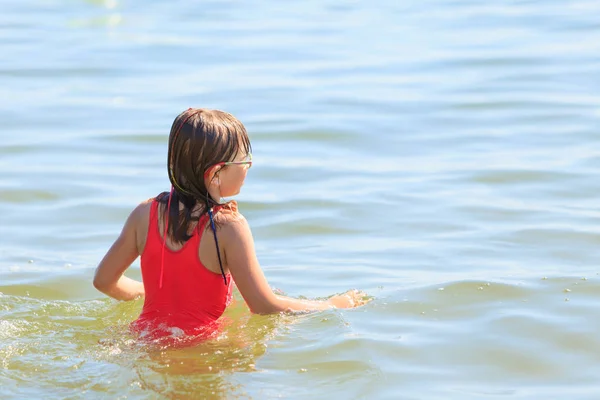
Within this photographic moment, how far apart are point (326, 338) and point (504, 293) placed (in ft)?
3.51

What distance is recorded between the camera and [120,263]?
13.8ft

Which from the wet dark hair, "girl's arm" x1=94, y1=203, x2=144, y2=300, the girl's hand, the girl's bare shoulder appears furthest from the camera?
the girl's hand

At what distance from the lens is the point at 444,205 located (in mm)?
6516

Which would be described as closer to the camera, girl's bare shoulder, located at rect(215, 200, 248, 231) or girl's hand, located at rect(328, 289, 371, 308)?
girl's bare shoulder, located at rect(215, 200, 248, 231)

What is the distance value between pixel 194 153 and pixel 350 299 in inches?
49.8

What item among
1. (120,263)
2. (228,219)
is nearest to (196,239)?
A: (228,219)

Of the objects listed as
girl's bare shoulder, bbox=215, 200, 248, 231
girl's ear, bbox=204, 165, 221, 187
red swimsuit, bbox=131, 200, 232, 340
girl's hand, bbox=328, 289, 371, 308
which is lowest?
girl's hand, bbox=328, 289, 371, 308

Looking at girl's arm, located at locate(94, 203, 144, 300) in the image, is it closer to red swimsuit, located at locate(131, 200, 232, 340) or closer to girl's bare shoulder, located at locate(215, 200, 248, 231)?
red swimsuit, located at locate(131, 200, 232, 340)

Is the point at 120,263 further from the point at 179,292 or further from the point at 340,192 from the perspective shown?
the point at 340,192

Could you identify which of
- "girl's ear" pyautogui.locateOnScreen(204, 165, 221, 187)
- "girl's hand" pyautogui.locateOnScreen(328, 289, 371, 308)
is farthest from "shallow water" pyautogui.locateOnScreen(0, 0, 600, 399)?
"girl's ear" pyautogui.locateOnScreen(204, 165, 221, 187)

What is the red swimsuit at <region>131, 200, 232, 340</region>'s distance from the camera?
4.04m

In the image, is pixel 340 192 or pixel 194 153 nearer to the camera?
pixel 194 153

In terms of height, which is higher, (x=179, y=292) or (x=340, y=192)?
(x=179, y=292)

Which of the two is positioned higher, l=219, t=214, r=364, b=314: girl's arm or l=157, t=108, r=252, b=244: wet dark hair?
l=157, t=108, r=252, b=244: wet dark hair
